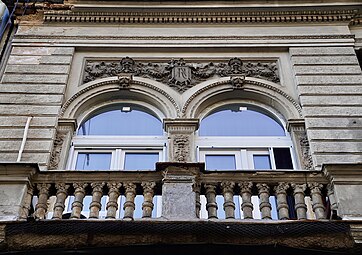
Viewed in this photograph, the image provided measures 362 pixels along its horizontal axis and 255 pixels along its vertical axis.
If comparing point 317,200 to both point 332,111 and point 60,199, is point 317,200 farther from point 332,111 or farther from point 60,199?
point 60,199

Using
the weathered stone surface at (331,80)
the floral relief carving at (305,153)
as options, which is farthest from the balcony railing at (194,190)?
the weathered stone surface at (331,80)

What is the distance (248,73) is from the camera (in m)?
11.1

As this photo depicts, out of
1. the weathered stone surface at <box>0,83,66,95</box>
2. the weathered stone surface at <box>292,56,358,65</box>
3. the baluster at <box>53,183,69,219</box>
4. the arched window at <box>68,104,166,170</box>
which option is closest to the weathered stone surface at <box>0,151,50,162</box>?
the arched window at <box>68,104,166,170</box>

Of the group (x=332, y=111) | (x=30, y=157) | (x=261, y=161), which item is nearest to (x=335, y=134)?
(x=332, y=111)

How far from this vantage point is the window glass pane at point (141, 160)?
9.78 m

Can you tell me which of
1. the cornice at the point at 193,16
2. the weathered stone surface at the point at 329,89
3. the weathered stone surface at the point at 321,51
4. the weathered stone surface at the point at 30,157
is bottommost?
the weathered stone surface at the point at 30,157

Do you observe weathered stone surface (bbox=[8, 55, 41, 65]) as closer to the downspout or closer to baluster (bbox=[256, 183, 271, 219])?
the downspout

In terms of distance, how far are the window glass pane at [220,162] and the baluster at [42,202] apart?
2.87 metres

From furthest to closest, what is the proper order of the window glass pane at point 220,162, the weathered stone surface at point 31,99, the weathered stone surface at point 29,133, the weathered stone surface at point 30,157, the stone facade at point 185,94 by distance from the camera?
1. the weathered stone surface at point 31,99
2. the window glass pane at point 220,162
3. the weathered stone surface at point 29,133
4. the weathered stone surface at point 30,157
5. the stone facade at point 185,94

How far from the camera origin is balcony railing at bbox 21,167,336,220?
26.6 feet

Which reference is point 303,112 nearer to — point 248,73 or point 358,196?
point 248,73

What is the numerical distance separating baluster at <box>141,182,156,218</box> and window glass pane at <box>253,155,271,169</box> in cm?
228

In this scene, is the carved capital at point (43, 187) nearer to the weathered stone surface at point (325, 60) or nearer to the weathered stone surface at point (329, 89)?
the weathered stone surface at point (329, 89)

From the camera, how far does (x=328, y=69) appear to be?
10867 mm
